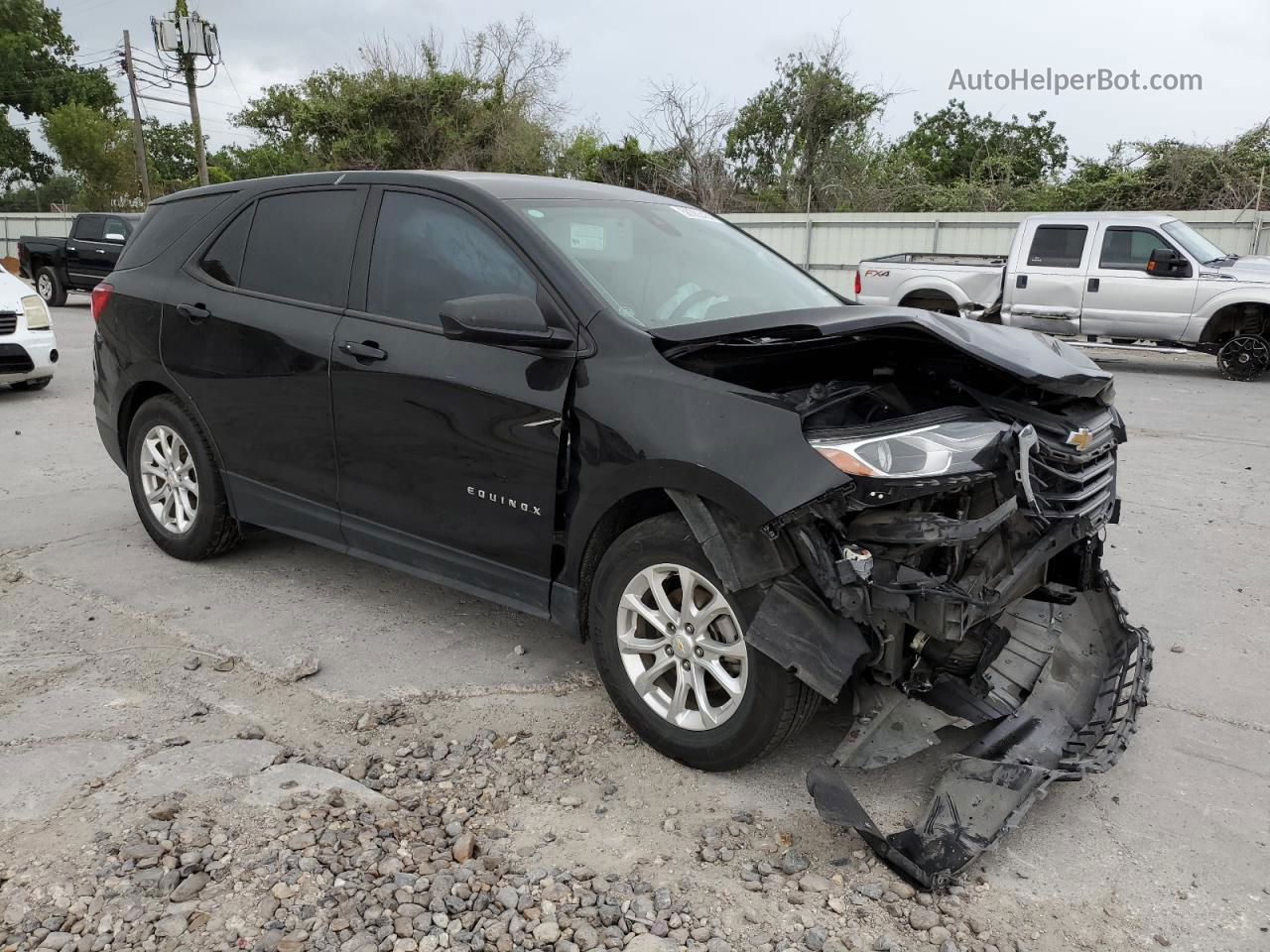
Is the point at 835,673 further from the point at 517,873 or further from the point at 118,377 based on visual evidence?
the point at 118,377

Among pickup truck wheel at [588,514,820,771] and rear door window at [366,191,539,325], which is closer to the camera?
pickup truck wheel at [588,514,820,771]

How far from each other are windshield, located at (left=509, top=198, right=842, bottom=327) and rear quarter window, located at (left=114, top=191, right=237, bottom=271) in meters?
1.98

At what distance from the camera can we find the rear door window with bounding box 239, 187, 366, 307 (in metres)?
4.05

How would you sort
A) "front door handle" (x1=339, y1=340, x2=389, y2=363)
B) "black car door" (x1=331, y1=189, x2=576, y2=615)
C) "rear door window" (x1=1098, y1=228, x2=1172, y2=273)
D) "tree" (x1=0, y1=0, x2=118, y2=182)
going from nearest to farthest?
"black car door" (x1=331, y1=189, x2=576, y2=615)
"front door handle" (x1=339, y1=340, x2=389, y2=363)
"rear door window" (x1=1098, y1=228, x2=1172, y2=273)
"tree" (x1=0, y1=0, x2=118, y2=182)

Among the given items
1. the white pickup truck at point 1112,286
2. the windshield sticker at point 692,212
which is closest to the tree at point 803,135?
the white pickup truck at point 1112,286

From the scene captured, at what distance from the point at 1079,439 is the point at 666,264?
64.0 inches

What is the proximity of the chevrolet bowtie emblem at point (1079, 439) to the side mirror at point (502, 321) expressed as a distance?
158cm

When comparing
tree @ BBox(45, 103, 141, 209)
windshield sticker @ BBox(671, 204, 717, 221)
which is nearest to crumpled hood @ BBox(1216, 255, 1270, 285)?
windshield sticker @ BBox(671, 204, 717, 221)

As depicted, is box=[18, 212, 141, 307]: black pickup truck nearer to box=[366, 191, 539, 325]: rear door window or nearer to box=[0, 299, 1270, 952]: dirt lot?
box=[0, 299, 1270, 952]: dirt lot

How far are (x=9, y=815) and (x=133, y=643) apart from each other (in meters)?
1.27

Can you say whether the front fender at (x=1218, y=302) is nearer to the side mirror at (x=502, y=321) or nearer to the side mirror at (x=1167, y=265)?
the side mirror at (x=1167, y=265)

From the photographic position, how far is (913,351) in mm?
3141

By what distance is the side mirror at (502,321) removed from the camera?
3180 millimetres

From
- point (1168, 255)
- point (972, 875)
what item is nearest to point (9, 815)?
point (972, 875)
